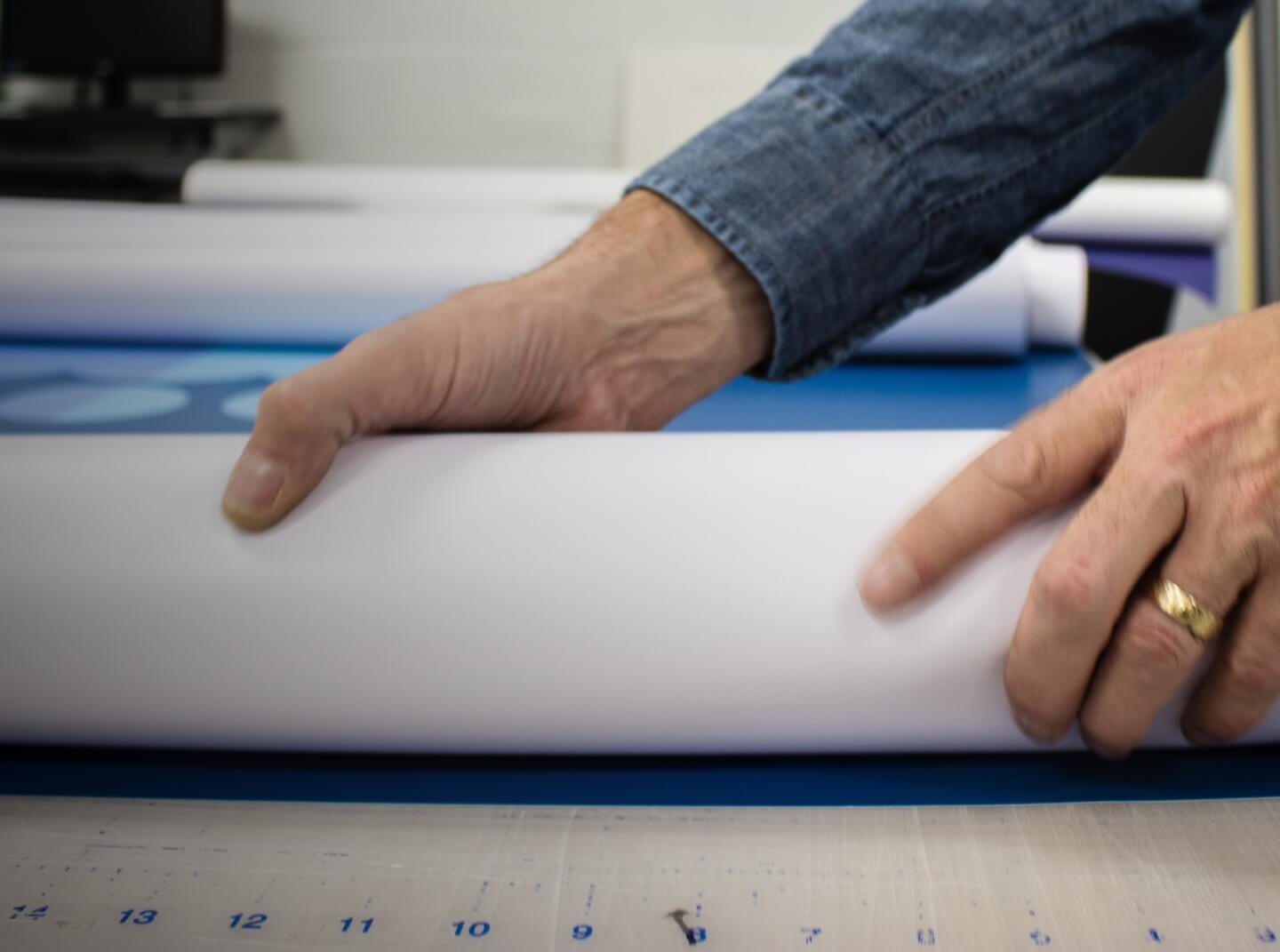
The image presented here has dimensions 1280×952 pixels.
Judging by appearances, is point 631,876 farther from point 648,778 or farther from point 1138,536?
point 1138,536

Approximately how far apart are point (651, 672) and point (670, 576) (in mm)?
49

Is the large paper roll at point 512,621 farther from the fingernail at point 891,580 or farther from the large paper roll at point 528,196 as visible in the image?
the large paper roll at point 528,196

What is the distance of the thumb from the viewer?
52cm

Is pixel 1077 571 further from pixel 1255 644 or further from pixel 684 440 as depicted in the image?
pixel 684 440

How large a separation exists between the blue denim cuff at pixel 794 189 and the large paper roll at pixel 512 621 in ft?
0.87

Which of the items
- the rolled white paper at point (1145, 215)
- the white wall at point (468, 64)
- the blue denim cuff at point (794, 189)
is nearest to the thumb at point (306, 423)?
the blue denim cuff at point (794, 189)

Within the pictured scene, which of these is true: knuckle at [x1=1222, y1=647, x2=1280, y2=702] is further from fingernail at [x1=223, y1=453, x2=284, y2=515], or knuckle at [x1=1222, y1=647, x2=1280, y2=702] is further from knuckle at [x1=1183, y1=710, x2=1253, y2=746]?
Answer: fingernail at [x1=223, y1=453, x2=284, y2=515]

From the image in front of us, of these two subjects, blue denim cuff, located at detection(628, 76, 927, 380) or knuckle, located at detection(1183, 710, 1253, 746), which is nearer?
knuckle, located at detection(1183, 710, 1253, 746)

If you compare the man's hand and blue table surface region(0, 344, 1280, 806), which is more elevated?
the man's hand

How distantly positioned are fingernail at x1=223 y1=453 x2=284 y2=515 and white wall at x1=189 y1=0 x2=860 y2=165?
3.27 m

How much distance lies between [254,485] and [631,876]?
27 cm

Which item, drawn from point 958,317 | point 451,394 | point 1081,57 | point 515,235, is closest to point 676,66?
point 515,235

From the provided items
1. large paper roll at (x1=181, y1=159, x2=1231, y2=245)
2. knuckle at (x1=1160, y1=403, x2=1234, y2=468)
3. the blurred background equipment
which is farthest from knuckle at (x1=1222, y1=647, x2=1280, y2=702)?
the blurred background equipment

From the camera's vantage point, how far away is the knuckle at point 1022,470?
512mm
